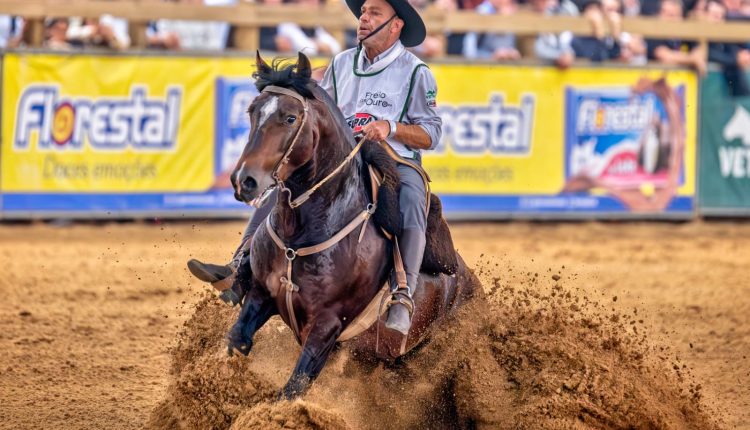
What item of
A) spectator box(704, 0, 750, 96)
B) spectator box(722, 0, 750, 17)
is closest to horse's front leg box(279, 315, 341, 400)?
spectator box(704, 0, 750, 96)

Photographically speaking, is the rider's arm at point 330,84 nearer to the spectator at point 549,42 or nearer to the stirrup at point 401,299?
the stirrup at point 401,299

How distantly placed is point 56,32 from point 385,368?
344 inches

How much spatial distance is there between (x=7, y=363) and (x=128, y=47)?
6.91 meters

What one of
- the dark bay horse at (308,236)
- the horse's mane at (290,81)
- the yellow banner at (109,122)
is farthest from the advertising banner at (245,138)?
the horse's mane at (290,81)

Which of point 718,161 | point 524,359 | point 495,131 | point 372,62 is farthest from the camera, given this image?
point 718,161

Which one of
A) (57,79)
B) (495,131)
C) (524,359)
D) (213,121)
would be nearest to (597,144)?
(495,131)

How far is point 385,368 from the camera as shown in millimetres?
5410

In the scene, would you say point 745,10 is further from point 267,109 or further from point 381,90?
point 267,109

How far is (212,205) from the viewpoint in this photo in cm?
1238

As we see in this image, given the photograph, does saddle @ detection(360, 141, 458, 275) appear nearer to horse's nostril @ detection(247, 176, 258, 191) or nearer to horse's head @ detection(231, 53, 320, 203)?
horse's head @ detection(231, 53, 320, 203)

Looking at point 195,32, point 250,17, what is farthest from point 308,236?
point 195,32

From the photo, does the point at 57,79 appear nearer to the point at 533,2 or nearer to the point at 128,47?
the point at 128,47

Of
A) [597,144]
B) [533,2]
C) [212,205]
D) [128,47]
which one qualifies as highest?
[533,2]

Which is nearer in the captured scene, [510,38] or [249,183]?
[249,183]
